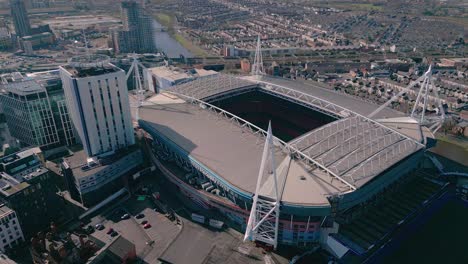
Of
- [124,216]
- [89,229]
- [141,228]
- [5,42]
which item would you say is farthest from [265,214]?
[5,42]

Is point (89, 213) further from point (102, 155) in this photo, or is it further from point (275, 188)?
point (275, 188)

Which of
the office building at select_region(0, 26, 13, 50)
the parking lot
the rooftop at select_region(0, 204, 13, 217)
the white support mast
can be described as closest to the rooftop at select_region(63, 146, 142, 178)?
the parking lot

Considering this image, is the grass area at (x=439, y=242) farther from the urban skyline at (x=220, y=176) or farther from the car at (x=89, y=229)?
the car at (x=89, y=229)

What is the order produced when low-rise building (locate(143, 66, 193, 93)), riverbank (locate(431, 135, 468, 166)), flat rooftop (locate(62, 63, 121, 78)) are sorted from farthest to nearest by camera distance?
low-rise building (locate(143, 66, 193, 93)) → riverbank (locate(431, 135, 468, 166)) → flat rooftop (locate(62, 63, 121, 78))

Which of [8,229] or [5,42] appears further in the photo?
[5,42]

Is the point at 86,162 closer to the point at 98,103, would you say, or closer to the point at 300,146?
the point at 98,103

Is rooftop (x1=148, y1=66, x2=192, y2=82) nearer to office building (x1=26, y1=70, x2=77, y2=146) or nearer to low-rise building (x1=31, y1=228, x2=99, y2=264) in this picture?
office building (x1=26, y1=70, x2=77, y2=146)

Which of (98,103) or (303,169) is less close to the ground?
(98,103)
